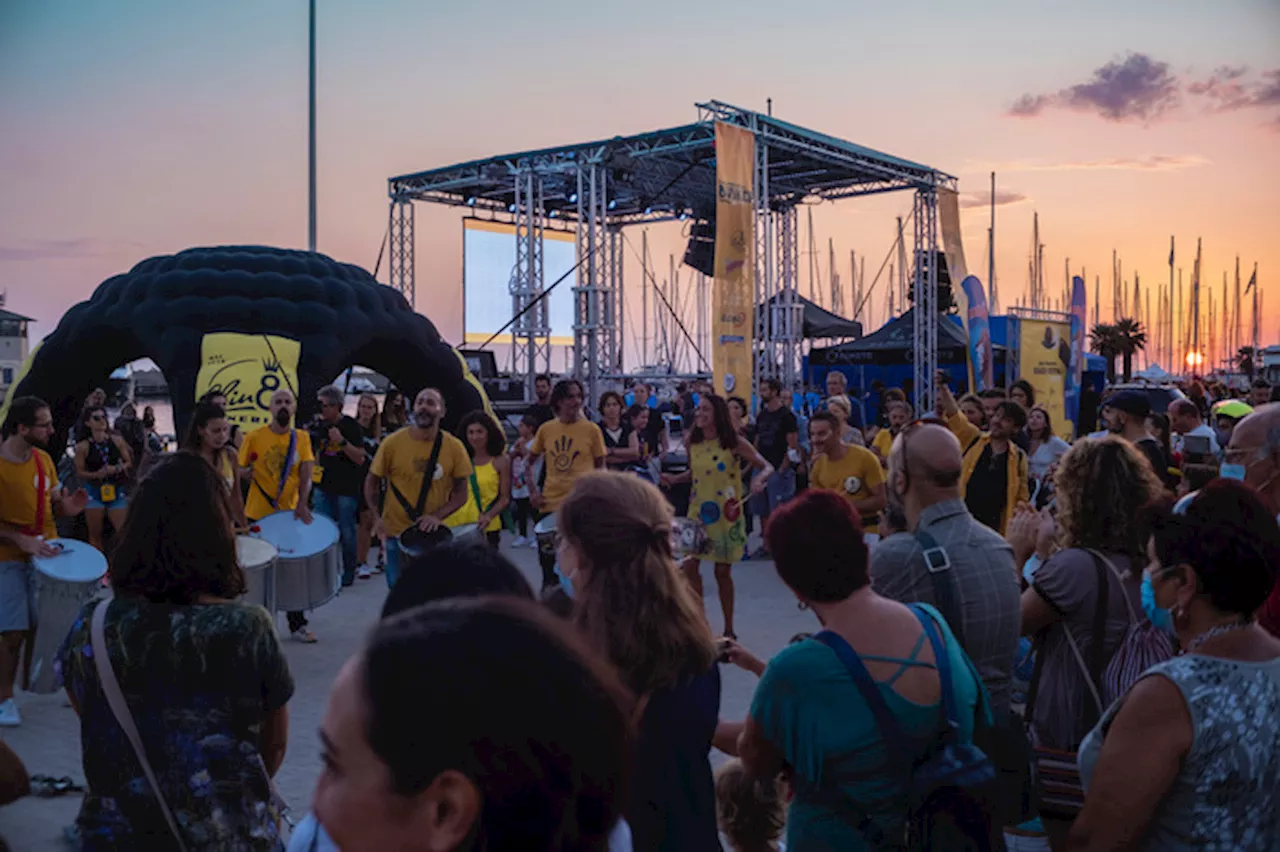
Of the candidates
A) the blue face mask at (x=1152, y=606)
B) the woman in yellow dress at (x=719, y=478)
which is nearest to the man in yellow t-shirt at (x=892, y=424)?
the woman in yellow dress at (x=719, y=478)

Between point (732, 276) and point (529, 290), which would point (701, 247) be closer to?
point (529, 290)

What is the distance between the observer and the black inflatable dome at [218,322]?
1148cm

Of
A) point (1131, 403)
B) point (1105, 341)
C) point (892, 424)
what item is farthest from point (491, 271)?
point (1105, 341)

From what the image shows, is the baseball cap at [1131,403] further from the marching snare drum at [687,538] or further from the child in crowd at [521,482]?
the child in crowd at [521,482]

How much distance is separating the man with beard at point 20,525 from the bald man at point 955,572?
4.48 metres

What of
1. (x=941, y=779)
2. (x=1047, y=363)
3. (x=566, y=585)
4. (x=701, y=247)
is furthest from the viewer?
(x=701, y=247)

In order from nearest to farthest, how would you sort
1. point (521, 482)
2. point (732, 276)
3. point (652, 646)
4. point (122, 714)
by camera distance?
1. point (652, 646)
2. point (122, 714)
3. point (521, 482)
4. point (732, 276)

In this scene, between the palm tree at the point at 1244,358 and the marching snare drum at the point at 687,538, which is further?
the palm tree at the point at 1244,358

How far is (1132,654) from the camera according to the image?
8.93ft

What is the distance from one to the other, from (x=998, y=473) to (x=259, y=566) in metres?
4.60

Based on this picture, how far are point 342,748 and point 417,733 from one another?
10 cm

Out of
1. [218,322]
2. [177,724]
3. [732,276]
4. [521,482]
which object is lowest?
[521,482]

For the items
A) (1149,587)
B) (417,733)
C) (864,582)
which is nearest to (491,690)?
(417,733)

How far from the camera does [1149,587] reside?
2.22 m
